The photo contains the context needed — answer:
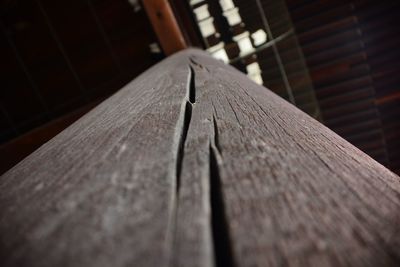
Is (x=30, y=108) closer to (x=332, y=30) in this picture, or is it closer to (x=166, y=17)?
(x=166, y=17)

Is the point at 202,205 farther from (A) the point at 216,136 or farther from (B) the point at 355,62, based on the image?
(B) the point at 355,62

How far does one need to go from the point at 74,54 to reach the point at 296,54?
3555mm

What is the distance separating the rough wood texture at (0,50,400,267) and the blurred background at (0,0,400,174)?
14.4 feet

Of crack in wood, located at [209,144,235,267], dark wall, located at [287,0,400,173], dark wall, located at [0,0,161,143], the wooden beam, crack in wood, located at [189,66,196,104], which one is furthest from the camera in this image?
dark wall, located at [287,0,400,173]

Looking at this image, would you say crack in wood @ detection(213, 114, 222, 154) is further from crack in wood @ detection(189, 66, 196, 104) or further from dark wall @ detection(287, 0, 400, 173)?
dark wall @ detection(287, 0, 400, 173)

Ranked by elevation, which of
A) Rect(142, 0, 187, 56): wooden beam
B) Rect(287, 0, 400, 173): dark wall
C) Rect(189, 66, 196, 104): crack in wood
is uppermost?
Rect(142, 0, 187, 56): wooden beam

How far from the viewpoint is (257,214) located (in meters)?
0.31

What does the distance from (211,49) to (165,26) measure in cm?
171

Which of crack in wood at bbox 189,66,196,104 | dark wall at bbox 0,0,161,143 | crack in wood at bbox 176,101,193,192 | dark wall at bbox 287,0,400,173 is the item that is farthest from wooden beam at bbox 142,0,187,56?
crack in wood at bbox 176,101,193,192

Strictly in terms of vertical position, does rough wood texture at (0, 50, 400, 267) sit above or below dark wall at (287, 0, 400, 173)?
above

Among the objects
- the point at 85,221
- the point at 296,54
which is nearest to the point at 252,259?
the point at 85,221

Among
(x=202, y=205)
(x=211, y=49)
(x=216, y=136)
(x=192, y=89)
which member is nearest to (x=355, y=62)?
(x=211, y=49)

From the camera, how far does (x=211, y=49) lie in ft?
16.9

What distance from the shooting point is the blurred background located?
498cm
